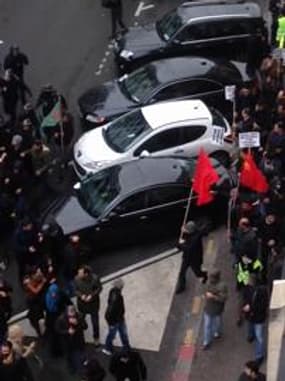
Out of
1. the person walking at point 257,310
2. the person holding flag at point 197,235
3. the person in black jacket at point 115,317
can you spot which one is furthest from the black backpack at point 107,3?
the person walking at point 257,310

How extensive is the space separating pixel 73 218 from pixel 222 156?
3.55 m

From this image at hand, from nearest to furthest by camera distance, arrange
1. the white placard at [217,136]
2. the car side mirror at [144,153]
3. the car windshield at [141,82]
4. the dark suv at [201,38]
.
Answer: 1. the car side mirror at [144,153]
2. the white placard at [217,136]
3. the car windshield at [141,82]
4. the dark suv at [201,38]

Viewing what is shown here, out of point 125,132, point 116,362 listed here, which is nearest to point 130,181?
point 125,132

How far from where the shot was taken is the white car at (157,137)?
18.3 m

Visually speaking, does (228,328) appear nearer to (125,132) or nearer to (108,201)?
(108,201)

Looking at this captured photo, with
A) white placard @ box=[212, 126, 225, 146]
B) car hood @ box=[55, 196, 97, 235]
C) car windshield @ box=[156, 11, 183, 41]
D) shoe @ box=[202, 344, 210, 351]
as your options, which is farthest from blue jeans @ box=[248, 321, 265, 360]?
car windshield @ box=[156, 11, 183, 41]

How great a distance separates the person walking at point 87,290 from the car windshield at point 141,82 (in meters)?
6.46

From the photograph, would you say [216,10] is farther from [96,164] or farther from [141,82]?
[96,164]

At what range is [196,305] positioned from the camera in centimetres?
1589

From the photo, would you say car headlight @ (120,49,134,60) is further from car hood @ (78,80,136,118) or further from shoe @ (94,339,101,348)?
shoe @ (94,339,101,348)

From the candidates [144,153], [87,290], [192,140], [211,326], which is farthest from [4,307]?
[192,140]

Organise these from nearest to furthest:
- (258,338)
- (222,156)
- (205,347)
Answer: (258,338) < (205,347) < (222,156)

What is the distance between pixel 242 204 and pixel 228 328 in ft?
6.46

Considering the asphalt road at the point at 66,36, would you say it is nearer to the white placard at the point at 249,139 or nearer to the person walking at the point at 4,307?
the white placard at the point at 249,139
